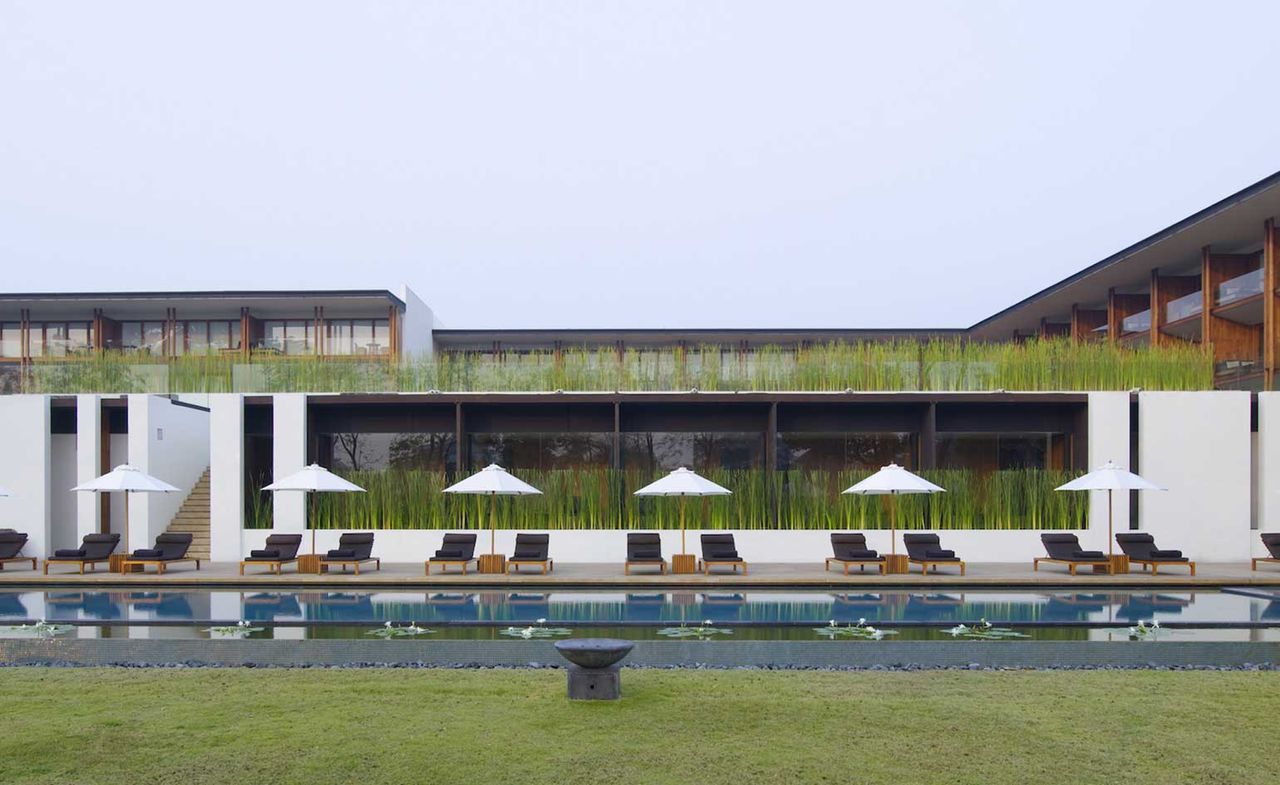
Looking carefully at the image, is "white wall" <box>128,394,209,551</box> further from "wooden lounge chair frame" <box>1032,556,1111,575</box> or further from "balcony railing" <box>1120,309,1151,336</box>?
"balcony railing" <box>1120,309,1151,336</box>

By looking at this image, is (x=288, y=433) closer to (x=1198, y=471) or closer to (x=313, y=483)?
(x=313, y=483)

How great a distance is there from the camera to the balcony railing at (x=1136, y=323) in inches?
1070

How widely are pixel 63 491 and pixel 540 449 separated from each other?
9.01 meters

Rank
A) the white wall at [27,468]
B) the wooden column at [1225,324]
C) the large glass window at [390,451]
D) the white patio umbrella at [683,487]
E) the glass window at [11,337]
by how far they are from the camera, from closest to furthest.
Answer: the white patio umbrella at [683,487] < the white wall at [27,468] < the large glass window at [390,451] < the wooden column at [1225,324] < the glass window at [11,337]

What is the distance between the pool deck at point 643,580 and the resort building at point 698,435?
5.92 ft

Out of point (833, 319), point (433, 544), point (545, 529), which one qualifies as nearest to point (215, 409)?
point (433, 544)

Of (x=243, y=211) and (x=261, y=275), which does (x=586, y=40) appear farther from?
(x=261, y=275)

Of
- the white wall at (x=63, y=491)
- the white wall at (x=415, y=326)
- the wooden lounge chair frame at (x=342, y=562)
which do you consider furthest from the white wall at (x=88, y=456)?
the white wall at (x=415, y=326)

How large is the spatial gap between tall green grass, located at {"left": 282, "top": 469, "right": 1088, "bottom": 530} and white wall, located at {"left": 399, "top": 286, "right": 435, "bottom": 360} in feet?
38.4

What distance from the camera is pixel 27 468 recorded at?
710 inches

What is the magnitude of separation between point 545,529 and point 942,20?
14.3m

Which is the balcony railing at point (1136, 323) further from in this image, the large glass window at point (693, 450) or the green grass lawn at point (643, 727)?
the green grass lawn at point (643, 727)

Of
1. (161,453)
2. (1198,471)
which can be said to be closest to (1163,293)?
(1198,471)

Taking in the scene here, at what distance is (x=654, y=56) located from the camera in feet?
94.7
